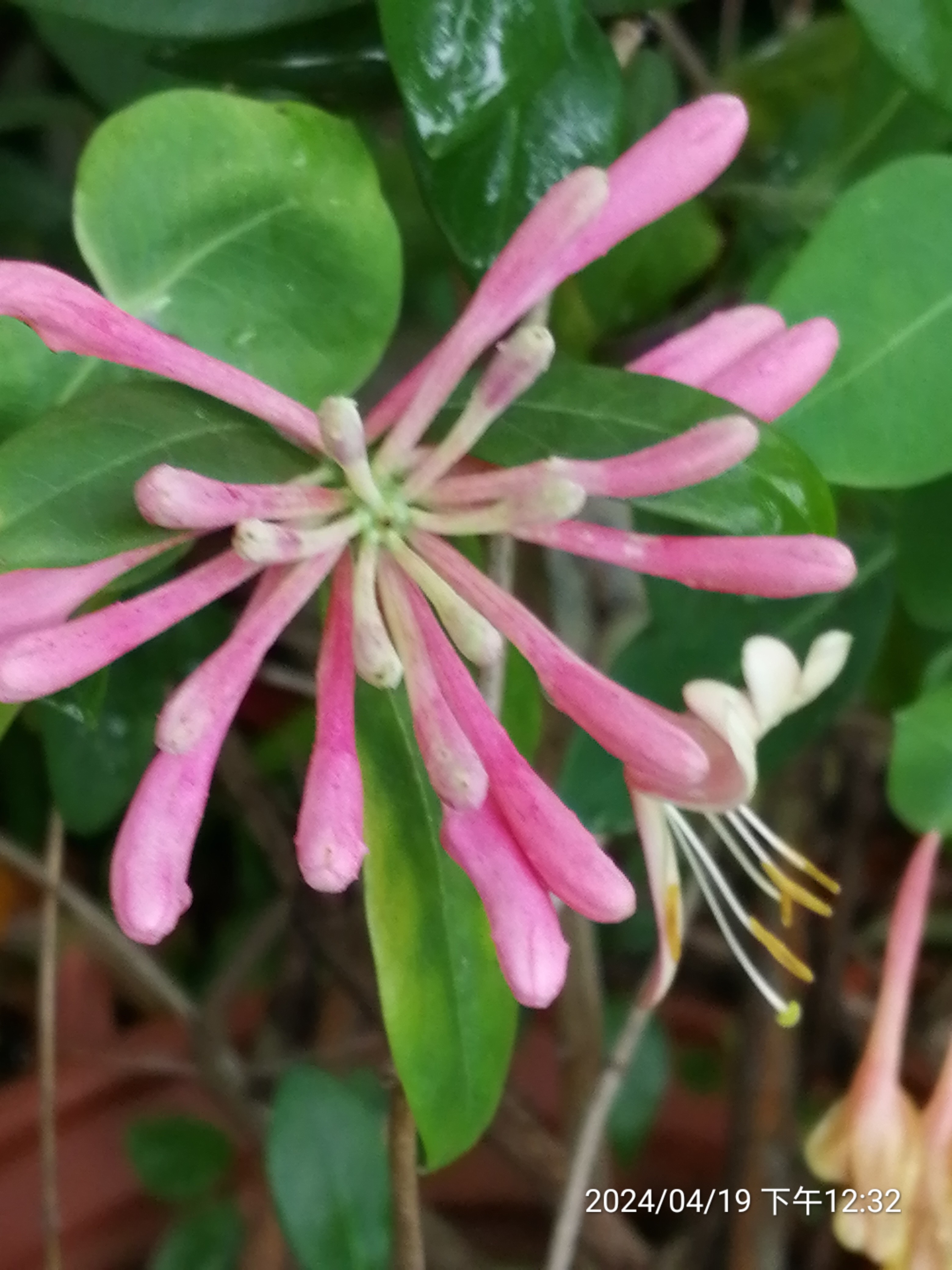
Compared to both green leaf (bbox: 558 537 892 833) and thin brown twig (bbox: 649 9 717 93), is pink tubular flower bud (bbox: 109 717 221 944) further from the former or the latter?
thin brown twig (bbox: 649 9 717 93)

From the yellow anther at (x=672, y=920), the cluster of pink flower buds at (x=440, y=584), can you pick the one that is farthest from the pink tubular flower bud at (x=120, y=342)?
the yellow anther at (x=672, y=920)

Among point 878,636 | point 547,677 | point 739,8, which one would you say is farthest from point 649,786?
point 739,8

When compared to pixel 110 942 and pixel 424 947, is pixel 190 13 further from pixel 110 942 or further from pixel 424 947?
pixel 110 942

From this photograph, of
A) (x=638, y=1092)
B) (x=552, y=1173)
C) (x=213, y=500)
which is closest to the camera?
(x=213, y=500)

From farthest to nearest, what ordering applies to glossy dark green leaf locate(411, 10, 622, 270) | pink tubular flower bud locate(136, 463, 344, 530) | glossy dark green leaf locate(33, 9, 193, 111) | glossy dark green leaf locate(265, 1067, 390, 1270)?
glossy dark green leaf locate(265, 1067, 390, 1270)
glossy dark green leaf locate(33, 9, 193, 111)
glossy dark green leaf locate(411, 10, 622, 270)
pink tubular flower bud locate(136, 463, 344, 530)

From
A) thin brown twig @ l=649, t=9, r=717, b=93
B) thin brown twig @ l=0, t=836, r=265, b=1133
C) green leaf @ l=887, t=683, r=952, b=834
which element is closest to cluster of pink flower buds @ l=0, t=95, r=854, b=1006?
green leaf @ l=887, t=683, r=952, b=834

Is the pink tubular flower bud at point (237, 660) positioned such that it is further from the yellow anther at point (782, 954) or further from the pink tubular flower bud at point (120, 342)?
the yellow anther at point (782, 954)

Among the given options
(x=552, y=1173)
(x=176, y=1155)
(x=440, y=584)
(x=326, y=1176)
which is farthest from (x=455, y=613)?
(x=176, y=1155)
